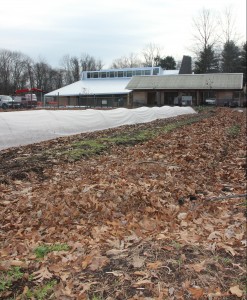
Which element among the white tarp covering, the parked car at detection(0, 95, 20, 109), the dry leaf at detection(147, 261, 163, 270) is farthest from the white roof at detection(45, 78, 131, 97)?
the dry leaf at detection(147, 261, 163, 270)

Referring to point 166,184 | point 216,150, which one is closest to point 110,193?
point 166,184

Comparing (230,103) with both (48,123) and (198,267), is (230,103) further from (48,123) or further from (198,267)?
(198,267)

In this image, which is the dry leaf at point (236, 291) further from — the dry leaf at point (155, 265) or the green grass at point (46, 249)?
the green grass at point (46, 249)

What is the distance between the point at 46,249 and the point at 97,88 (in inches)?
2233

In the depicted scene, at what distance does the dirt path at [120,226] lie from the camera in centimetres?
363

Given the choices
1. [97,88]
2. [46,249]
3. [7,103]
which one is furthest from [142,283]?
[97,88]

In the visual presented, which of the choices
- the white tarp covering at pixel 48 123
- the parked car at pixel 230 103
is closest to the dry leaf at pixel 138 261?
the white tarp covering at pixel 48 123

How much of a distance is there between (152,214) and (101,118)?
39.6 ft

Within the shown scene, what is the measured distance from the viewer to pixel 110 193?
6457 mm

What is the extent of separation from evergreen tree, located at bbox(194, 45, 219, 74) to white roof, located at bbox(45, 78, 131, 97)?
19.9m

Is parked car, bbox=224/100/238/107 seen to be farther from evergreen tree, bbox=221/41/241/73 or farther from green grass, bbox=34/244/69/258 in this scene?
green grass, bbox=34/244/69/258

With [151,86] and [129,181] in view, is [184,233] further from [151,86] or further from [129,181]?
[151,86]

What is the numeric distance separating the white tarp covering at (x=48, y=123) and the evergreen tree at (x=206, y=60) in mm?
57768

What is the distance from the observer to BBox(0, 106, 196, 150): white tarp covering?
38.2ft
